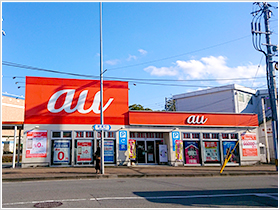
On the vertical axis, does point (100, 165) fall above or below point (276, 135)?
below

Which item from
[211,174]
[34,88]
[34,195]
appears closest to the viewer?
[34,195]

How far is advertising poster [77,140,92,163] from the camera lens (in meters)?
21.3

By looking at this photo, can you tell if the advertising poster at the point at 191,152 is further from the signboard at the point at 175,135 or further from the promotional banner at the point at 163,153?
the promotional banner at the point at 163,153

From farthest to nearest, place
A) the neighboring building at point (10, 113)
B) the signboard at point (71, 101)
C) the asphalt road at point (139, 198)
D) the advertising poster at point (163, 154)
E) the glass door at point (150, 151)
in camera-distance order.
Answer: the neighboring building at point (10, 113), the glass door at point (150, 151), the advertising poster at point (163, 154), the signboard at point (71, 101), the asphalt road at point (139, 198)

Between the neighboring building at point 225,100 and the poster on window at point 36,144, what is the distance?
2658cm

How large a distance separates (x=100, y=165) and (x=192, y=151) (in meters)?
10.3

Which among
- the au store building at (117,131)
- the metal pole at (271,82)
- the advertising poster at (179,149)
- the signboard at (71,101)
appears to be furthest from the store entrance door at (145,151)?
the metal pole at (271,82)

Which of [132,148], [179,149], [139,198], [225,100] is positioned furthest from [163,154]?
[225,100]

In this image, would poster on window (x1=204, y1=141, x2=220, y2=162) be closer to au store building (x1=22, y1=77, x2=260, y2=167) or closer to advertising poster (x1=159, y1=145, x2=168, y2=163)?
au store building (x1=22, y1=77, x2=260, y2=167)

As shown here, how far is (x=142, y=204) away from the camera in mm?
8031

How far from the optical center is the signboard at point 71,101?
826 inches

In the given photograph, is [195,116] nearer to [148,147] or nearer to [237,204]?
[148,147]

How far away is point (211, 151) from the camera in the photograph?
24188 mm

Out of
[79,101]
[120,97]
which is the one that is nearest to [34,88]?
[79,101]
